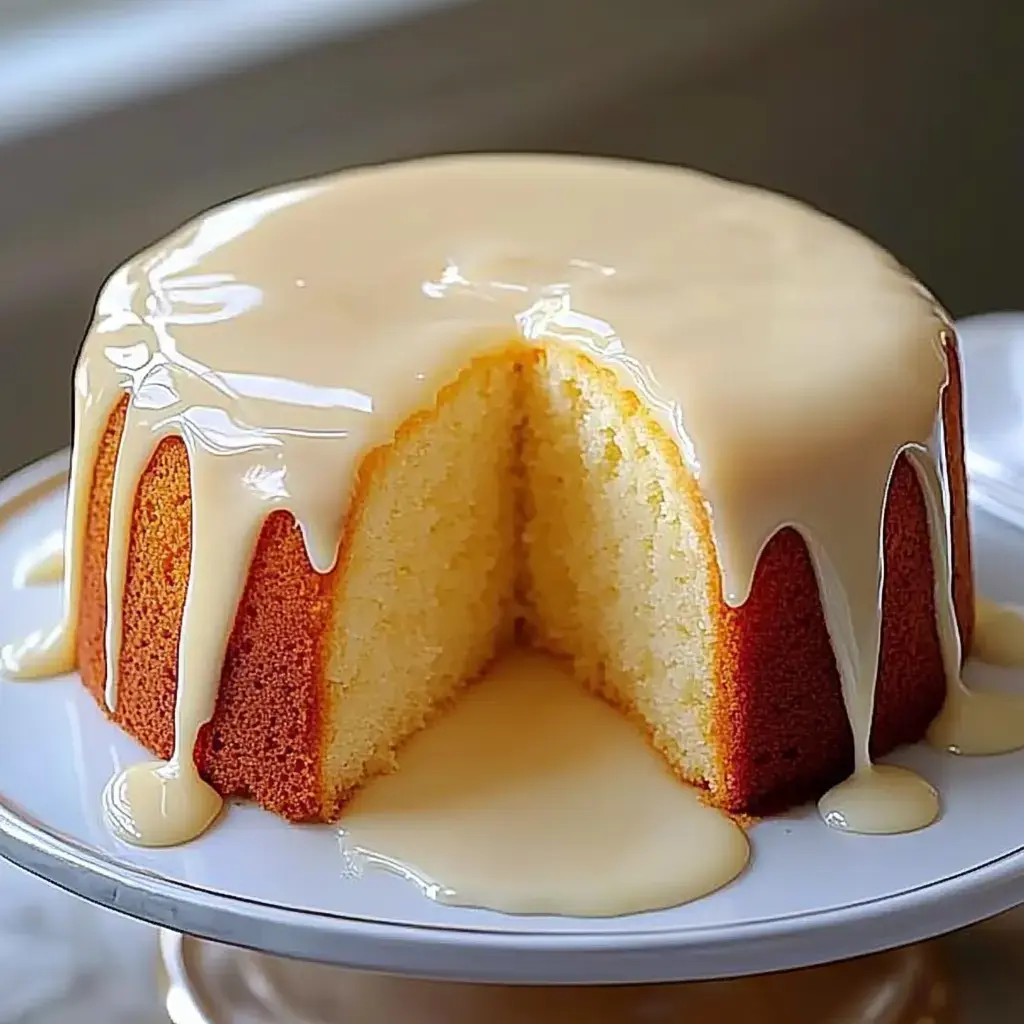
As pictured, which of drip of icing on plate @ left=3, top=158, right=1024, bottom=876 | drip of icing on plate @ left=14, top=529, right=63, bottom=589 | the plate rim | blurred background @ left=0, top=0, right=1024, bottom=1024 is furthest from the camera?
blurred background @ left=0, top=0, right=1024, bottom=1024

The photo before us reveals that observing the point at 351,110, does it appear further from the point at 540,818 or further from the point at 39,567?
the point at 540,818

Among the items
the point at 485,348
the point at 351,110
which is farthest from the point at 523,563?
the point at 351,110

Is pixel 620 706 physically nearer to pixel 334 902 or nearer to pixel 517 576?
pixel 517 576

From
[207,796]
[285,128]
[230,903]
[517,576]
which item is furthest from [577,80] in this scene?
[230,903]

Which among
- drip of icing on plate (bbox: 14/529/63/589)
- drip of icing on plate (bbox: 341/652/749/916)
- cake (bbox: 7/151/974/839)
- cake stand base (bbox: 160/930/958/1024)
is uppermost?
cake (bbox: 7/151/974/839)

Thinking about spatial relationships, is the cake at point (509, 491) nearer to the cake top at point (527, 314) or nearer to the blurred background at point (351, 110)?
the cake top at point (527, 314)

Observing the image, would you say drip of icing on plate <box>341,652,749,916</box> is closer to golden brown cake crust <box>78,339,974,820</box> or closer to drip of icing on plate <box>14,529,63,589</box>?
golden brown cake crust <box>78,339,974,820</box>

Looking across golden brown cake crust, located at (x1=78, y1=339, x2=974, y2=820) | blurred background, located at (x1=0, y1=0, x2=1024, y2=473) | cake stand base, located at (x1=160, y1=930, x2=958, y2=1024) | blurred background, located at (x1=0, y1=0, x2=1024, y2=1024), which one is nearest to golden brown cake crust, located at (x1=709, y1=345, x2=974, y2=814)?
golden brown cake crust, located at (x1=78, y1=339, x2=974, y2=820)
